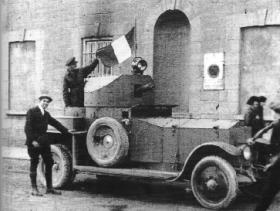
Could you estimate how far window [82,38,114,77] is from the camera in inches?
460

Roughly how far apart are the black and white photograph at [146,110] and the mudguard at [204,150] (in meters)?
0.02

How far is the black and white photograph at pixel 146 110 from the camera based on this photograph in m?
7.55

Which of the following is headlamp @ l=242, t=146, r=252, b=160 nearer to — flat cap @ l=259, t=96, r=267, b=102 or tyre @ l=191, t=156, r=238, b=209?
tyre @ l=191, t=156, r=238, b=209

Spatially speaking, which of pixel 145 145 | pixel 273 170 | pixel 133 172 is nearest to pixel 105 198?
pixel 133 172

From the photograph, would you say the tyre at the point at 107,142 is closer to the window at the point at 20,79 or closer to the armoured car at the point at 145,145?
the armoured car at the point at 145,145

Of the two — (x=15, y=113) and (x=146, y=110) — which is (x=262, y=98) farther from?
(x=15, y=113)

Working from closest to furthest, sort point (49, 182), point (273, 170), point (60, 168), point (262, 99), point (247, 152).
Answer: point (273, 170)
point (247, 152)
point (262, 99)
point (49, 182)
point (60, 168)

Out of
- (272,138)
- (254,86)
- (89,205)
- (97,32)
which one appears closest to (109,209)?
(89,205)

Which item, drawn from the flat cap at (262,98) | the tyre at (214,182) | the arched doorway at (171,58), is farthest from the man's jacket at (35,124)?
the flat cap at (262,98)

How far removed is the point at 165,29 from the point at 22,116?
3.82 m

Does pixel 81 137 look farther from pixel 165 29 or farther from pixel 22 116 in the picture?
pixel 165 29

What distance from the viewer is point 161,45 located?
11367 mm

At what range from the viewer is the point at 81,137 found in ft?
28.9

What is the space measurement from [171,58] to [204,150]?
135 inches
